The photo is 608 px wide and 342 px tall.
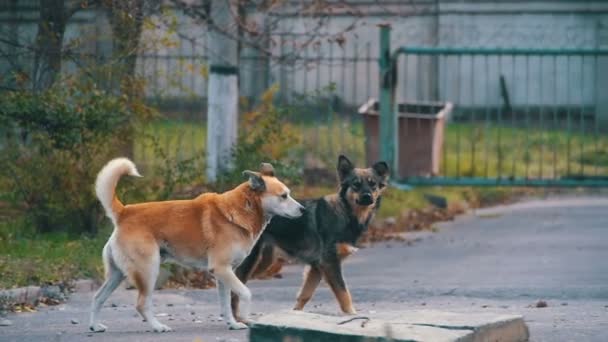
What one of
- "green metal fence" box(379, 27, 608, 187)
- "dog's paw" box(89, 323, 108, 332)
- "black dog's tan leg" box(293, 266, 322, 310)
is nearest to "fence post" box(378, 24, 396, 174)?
"green metal fence" box(379, 27, 608, 187)

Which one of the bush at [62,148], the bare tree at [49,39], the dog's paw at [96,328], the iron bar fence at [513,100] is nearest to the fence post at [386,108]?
the bush at [62,148]

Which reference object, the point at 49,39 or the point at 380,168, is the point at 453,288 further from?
the point at 49,39

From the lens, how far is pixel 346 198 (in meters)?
10.4

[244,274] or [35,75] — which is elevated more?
[35,75]

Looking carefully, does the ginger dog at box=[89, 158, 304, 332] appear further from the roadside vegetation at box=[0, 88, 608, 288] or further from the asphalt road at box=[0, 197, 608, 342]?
the roadside vegetation at box=[0, 88, 608, 288]

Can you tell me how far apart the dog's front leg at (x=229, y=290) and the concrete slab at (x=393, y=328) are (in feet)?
3.30

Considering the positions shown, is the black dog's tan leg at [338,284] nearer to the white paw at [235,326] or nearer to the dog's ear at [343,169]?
the dog's ear at [343,169]

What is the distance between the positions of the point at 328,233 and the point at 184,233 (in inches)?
61.6

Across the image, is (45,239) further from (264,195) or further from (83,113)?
(264,195)

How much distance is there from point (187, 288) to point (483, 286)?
9.14 ft

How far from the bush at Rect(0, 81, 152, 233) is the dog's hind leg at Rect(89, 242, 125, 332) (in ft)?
13.3

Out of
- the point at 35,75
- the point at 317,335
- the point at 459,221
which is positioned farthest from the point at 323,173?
the point at 317,335

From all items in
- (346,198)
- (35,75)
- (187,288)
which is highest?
(35,75)

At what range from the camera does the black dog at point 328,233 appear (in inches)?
393
